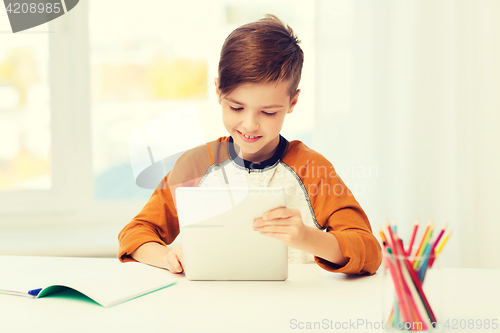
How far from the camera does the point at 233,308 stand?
2.19ft

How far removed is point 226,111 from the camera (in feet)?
3.44

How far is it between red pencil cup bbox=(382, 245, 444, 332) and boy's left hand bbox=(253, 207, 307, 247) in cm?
21

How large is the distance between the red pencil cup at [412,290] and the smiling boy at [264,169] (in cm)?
24

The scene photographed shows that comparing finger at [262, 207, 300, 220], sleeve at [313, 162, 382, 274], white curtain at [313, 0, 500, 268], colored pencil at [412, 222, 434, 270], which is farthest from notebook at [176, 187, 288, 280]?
white curtain at [313, 0, 500, 268]

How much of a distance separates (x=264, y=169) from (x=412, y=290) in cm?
65

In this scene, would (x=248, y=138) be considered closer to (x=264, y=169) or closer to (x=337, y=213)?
(x=264, y=169)

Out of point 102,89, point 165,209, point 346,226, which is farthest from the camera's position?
point 102,89

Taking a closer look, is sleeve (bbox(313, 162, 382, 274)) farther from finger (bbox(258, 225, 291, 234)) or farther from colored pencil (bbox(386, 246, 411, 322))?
colored pencil (bbox(386, 246, 411, 322))

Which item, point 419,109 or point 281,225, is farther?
point 419,109

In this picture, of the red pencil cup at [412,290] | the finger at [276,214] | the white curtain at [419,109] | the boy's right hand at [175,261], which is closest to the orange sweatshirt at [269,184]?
the boy's right hand at [175,261]

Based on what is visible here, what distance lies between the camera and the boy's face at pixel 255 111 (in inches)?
38.9

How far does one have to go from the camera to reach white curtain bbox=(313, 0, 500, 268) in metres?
1.59

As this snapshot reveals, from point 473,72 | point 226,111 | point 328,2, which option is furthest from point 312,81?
point 226,111

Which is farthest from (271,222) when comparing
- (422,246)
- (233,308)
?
(422,246)
